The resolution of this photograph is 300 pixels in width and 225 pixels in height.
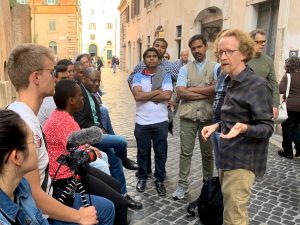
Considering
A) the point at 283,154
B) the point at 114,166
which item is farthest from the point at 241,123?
the point at 283,154

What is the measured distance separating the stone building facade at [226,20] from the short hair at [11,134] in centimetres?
675

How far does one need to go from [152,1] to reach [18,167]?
18843 millimetres

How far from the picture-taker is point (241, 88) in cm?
237

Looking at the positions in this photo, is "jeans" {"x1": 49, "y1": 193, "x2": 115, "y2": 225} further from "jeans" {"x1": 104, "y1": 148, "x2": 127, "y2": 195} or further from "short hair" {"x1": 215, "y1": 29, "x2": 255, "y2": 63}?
"short hair" {"x1": 215, "y1": 29, "x2": 255, "y2": 63}

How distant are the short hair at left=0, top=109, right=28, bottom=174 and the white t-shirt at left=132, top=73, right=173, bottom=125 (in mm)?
2655

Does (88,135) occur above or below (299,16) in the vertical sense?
below

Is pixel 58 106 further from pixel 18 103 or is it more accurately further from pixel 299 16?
pixel 299 16

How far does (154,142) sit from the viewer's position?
424 cm

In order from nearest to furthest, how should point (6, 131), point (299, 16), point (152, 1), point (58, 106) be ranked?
point (6, 131), point (58, 106), point (299, 16), point (152, 1)

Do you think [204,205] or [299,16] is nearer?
[204,205]

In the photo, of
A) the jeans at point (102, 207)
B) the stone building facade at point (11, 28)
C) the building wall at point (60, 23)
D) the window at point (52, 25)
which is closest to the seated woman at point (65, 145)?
the jeans at point (102, 207)

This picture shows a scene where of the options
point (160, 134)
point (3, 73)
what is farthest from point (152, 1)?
point (160, 134)

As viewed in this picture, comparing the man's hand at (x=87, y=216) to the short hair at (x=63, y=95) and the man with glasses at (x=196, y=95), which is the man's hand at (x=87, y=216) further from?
the man with glasses at (x=196, y=95)

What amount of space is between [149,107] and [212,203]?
1457mm
